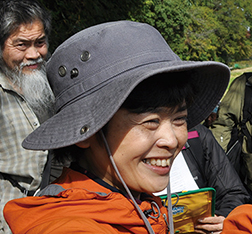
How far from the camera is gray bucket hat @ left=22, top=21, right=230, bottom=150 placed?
1029 mm

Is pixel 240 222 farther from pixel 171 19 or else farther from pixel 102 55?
pixel 171 19

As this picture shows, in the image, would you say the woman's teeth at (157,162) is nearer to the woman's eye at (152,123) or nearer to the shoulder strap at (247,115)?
the woman's eye at (152,123)

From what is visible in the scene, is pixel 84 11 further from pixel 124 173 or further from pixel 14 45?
pixel 124 173

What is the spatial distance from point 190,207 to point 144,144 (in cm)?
64

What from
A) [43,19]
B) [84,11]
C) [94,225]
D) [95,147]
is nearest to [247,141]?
[43,19]

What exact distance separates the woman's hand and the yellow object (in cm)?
3

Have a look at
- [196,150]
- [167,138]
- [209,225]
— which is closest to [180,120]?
[167,138]

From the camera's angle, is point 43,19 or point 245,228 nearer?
point 245,228

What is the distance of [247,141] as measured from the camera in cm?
325

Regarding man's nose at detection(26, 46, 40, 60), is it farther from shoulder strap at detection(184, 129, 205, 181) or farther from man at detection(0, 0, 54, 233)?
shoulder strap at detection(184, 129, 205, 181)

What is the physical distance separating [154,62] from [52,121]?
1.31 ft

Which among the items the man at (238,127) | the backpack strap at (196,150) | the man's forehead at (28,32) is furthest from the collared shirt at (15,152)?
the man at (238,127)

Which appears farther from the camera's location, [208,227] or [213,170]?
[213,170]

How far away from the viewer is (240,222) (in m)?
1.08
